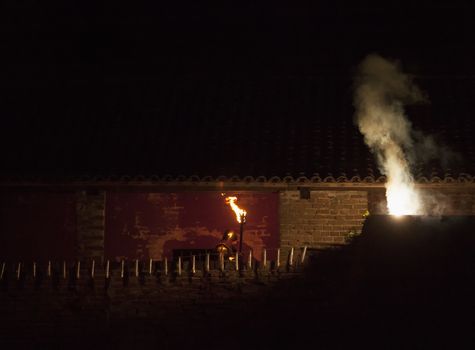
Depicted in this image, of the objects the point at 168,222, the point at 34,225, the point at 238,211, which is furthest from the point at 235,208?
the point at 34,225

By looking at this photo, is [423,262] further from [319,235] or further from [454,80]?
[454,80]

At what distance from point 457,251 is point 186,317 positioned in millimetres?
3639

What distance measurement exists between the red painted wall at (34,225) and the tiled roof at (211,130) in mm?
842

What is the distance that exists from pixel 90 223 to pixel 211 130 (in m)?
3.19

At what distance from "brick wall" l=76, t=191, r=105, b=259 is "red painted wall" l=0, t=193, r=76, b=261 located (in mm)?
317

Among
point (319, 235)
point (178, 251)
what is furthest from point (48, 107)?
point (319, 235)

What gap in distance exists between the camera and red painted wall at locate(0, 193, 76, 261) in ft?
40.3

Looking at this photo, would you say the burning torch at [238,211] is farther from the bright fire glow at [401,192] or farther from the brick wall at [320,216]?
the bright fire glow at [401,192]

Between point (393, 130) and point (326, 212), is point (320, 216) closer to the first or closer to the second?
point (326, 212)

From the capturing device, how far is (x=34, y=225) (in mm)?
12422

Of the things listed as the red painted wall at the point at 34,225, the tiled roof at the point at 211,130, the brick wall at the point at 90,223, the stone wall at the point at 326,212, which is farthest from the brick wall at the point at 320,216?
the red painted wall at the point at 34,225

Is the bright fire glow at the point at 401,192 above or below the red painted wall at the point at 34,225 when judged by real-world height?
above

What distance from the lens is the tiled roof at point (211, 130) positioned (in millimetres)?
11312

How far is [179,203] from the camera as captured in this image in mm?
12367
